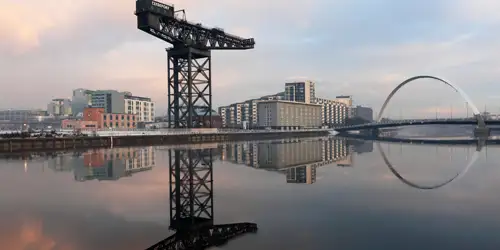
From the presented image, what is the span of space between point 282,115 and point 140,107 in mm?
60448

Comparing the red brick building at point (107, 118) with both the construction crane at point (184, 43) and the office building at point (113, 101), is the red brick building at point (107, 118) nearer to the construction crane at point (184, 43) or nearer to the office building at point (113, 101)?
the office building at point (113, 101)

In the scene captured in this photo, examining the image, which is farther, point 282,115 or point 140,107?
point 282,115

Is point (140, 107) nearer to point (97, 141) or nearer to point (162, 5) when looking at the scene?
point (97, 141)

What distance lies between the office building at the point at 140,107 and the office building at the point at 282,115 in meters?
48.0

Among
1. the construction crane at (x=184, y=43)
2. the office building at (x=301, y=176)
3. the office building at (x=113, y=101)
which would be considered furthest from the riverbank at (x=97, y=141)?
the office building at (x=113, y=101)

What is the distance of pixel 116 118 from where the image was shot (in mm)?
118688

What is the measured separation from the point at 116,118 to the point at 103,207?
112 metres

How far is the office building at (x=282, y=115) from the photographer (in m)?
160

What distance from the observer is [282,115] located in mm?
161875

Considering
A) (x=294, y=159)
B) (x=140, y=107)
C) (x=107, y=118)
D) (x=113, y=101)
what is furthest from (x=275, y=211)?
(x=140, y=107)

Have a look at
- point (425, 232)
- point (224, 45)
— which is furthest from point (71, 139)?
point (425, 232)

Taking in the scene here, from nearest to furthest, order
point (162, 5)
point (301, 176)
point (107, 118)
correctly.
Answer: point (301, 176), point (162, 5), point (107, 118)

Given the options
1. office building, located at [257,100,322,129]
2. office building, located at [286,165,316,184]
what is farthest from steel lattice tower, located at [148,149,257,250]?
office building, located at [257,100,322,129]

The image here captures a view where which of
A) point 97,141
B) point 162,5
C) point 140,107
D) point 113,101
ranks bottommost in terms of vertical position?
point 97,141
